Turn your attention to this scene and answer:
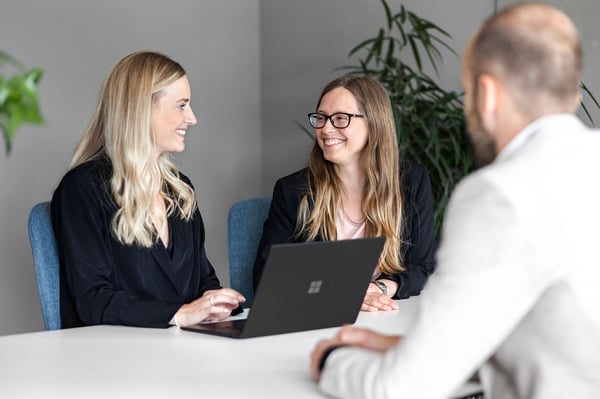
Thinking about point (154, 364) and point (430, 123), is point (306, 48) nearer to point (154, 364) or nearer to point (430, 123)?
point (430, 123)

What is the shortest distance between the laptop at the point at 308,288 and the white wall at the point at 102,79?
2574mm

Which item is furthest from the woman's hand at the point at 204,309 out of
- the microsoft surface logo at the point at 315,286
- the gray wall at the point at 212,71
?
the gray wall at the point at 212,71

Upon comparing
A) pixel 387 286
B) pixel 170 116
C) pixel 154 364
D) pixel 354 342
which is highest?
pixel 170 116

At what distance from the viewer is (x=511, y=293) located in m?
1.38

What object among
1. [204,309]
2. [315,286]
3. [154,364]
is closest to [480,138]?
[315,286]

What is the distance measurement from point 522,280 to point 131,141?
Result: 165 centimetres

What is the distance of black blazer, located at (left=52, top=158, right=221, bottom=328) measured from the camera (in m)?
2.54

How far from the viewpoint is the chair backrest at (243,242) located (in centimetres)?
326

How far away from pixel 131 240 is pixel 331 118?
93cm

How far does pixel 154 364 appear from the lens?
2018mm

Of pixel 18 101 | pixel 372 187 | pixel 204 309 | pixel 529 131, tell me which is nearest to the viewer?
pixel 18 101

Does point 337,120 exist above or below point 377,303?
above

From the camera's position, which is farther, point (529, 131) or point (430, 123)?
point (430, 123)

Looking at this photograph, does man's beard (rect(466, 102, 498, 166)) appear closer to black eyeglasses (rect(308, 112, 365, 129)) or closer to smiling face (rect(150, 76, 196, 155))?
smiling face (rect(150, 76, 196, 155))
